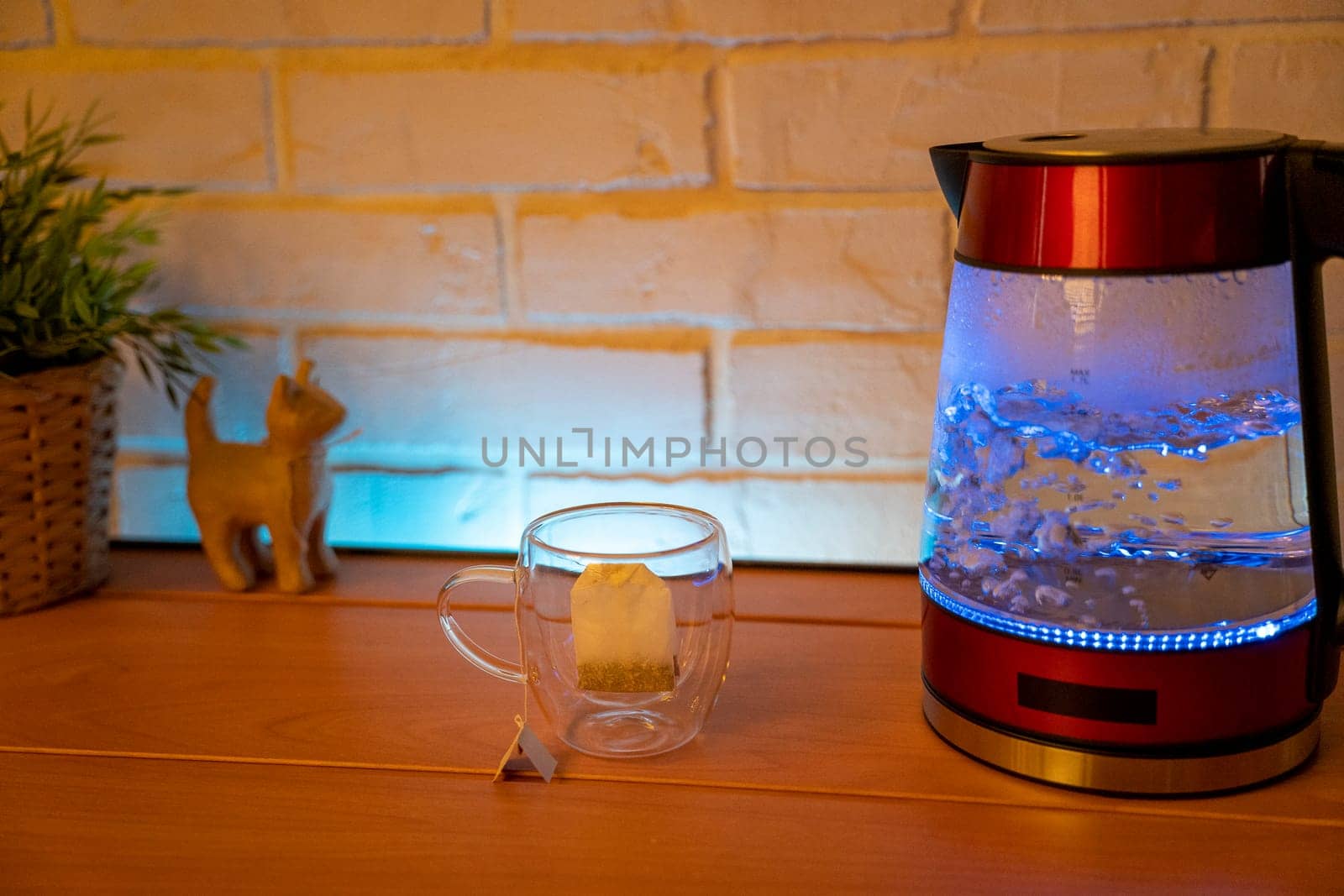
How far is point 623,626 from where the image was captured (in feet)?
1.84

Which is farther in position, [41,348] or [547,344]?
[547,344]

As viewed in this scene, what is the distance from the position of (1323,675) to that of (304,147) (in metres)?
0.69

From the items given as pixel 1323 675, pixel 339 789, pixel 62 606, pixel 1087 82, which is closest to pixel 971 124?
pixel 1087 82

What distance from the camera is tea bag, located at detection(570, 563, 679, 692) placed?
0.56 meters

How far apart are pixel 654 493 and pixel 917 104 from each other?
31cm

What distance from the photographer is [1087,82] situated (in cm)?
74

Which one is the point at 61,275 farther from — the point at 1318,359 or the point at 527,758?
the point at 1318,359

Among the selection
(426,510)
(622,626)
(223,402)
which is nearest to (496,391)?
(426,510)

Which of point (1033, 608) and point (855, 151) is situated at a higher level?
point (855, 151)

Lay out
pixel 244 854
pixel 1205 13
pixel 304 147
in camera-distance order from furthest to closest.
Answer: pixel 304 147
pixel 1205 13
pixel 244 854

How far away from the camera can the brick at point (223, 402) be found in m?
0.88

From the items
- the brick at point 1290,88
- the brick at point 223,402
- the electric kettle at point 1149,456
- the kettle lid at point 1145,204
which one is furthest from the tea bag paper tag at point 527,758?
the brick at point 1290,88

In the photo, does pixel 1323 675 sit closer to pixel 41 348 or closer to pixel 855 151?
pixel 855 151

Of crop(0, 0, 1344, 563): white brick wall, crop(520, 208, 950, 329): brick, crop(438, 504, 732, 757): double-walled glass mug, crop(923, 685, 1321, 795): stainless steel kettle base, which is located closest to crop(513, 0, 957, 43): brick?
crop(0, 0, 1344, 563): white brick wall
